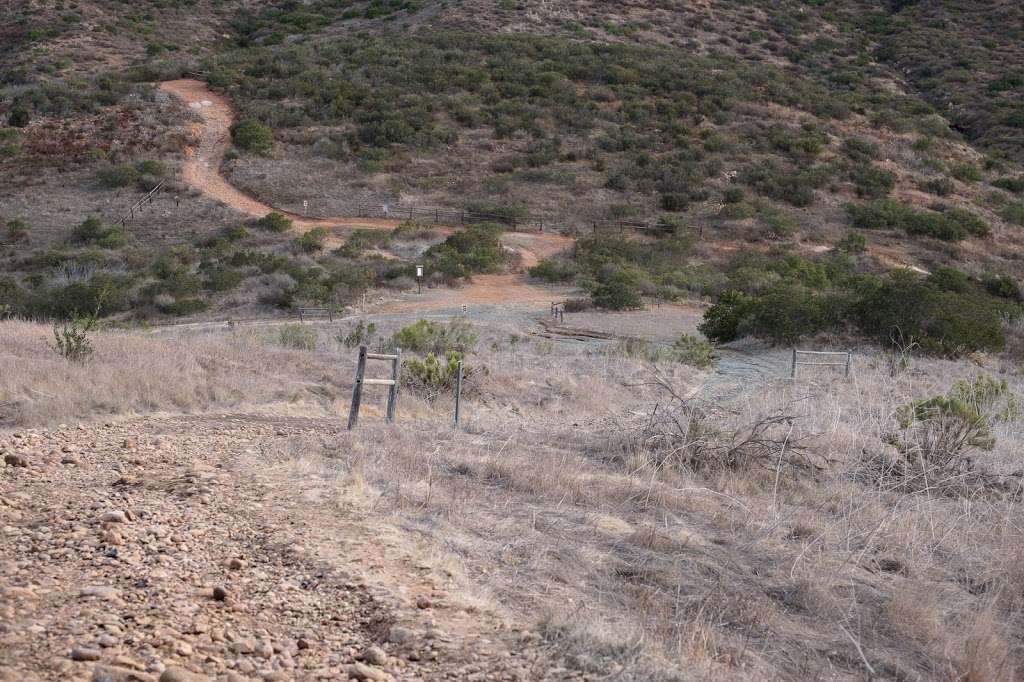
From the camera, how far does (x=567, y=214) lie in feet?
123

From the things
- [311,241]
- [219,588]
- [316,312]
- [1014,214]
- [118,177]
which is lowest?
[316,312]

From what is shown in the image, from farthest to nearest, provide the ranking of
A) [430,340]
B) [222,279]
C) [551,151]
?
[551,151], [222,279], [430,340]

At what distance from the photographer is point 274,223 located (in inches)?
1293

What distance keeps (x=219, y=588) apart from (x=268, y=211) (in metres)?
33.6

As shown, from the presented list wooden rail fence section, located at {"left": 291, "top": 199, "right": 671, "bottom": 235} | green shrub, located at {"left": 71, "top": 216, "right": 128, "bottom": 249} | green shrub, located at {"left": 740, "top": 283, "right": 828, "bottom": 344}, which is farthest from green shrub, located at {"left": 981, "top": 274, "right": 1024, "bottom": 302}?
green shrub, located at {"left": 71, "top": 216, "right": 128, "bottom": 249}

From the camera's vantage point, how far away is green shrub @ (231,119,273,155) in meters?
41.2

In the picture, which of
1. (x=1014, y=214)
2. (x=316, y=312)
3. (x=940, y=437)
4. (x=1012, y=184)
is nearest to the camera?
(x=940, y=437)

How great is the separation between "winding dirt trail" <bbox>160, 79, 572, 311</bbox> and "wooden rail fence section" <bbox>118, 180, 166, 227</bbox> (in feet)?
4.54

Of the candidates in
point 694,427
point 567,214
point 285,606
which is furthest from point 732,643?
point 567,214

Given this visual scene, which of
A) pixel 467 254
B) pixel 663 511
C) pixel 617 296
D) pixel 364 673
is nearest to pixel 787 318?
pixel 617 296

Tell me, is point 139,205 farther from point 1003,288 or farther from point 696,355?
point 1003,288

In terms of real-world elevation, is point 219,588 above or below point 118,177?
above

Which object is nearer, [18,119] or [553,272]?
[553,272]

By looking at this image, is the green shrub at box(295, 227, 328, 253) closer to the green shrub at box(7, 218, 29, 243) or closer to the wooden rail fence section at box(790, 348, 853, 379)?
the green shrub at box(7, 218, 29, 243)
